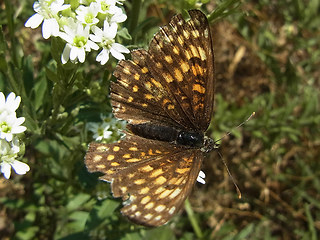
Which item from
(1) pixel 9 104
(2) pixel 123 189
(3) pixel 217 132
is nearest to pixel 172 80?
(2) pixel 123 189

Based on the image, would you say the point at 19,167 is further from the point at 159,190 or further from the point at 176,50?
the point at 176,50

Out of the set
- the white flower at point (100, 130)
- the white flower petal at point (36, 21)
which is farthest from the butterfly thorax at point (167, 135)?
the white flower petal at point (36, 21)

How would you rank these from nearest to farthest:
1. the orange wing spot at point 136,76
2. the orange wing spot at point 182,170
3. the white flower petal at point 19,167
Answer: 1. the white flower petal at point 19,167
2. the orange wing spot at point 182,170
3. the orange wing spot at point 136,76

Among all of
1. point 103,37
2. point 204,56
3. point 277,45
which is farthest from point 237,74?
point 103,37

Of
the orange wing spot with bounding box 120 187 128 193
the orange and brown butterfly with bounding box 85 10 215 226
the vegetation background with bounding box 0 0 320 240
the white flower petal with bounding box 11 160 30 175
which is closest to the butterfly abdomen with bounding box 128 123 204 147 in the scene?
the orange and brown butterfly with bounding box 85 10 215 226

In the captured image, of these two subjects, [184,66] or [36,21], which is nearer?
[36,21]

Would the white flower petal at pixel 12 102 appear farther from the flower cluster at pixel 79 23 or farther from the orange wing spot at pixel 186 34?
the orange wing spot at pixel 186 34

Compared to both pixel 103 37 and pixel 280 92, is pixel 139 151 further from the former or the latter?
pixel 280 92
